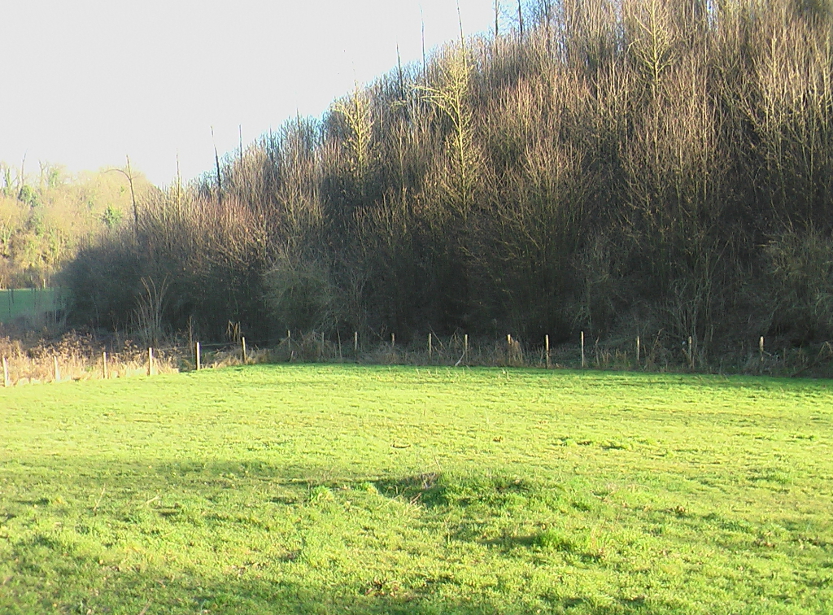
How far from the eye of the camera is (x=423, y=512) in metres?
8.57

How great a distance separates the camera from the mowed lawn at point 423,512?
585cm

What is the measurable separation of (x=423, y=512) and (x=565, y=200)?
30.0 m

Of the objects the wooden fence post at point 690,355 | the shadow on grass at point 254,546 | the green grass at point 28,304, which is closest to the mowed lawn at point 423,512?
the shadow on grass at point 254,546

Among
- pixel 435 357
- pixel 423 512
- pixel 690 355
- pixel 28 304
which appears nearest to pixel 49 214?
pixel 28 304

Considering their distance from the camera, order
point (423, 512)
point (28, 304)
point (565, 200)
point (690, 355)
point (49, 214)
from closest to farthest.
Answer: point (423, 512)
point (690, 355)
point (565, 200)
point (28, 304)
point (49, 214)

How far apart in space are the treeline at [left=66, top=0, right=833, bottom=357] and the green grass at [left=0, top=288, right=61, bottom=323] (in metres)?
10.4

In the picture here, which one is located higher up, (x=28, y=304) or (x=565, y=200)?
(x=565, y=200)

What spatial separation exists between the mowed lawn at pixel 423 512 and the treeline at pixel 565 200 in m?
16.2

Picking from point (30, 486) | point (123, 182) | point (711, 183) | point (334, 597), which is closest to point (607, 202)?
point (711, 183)

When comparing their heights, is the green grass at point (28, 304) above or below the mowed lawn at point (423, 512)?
above

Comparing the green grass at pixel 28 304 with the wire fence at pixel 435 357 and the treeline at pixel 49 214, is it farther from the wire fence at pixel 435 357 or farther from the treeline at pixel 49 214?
the wire fence at pixel 435 357

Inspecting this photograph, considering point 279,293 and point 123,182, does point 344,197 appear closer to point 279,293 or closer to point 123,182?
point 279,293

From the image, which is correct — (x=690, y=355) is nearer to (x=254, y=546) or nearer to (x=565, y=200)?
(x=565, y=200)

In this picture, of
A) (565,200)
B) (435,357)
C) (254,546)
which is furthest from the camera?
(565,200)
